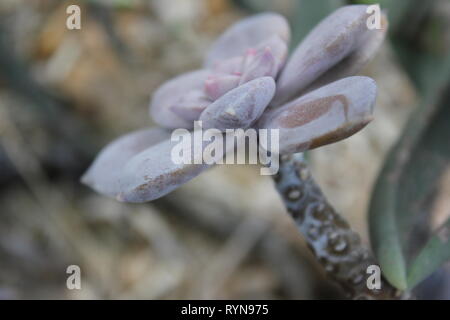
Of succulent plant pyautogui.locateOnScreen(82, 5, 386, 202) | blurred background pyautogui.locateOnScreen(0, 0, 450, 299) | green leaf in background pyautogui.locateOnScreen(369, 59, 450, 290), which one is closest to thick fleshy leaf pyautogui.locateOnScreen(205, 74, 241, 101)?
succulent plant pyautogui.locateOnScreen(82, 5, 386, 202)

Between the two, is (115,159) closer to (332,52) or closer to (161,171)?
(161,171)

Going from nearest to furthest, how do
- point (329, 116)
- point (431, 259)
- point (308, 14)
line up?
point (329, 116) < point (431, 259) < point (308, 14)

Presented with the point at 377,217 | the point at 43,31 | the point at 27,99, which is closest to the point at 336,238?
the point at 377,217

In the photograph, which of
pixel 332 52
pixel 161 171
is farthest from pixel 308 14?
pixel 161 171

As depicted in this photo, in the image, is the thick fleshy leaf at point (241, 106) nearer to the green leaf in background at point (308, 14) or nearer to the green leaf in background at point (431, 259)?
the green leaf in background at point (431, 259)

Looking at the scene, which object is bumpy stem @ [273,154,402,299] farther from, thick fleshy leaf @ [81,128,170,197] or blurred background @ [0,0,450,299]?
blurred background @ [0,0,450,299]

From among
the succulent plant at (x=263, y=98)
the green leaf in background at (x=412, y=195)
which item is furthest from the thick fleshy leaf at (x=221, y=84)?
the green leaf in background at (x=412, y=195)

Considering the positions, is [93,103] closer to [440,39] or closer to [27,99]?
[27,99]
